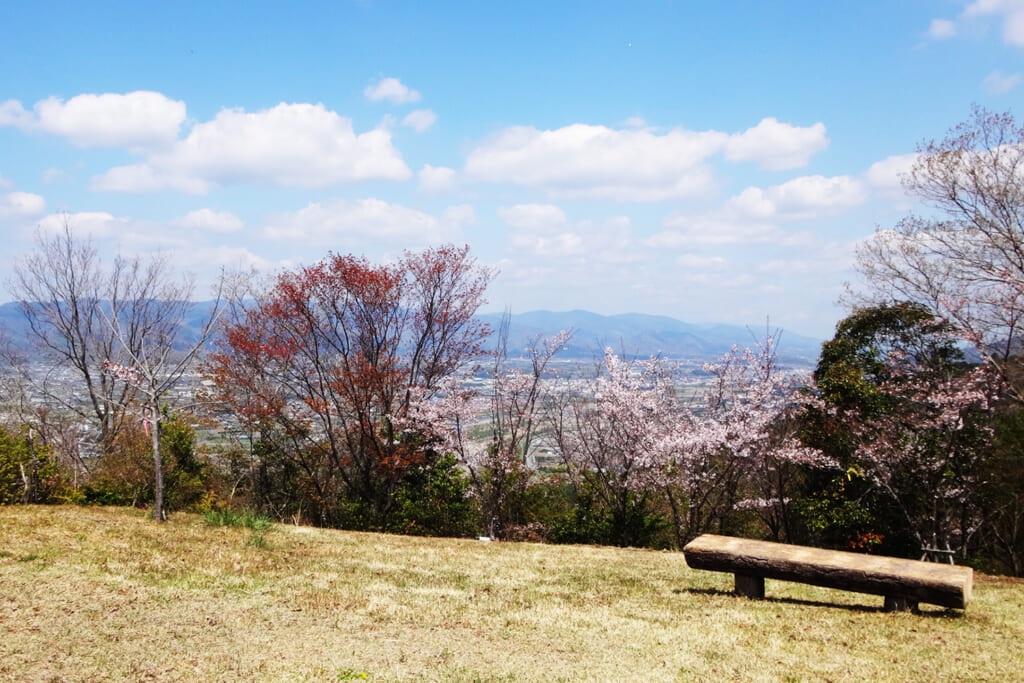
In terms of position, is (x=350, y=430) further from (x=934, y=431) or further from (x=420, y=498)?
(x=934, y=431)

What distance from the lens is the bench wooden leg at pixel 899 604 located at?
24.2ft

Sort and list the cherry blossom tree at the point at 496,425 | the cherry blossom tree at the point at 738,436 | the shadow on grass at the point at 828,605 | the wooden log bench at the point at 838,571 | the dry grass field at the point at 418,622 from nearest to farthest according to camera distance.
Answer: the dry grass field at the point at 418,622 → the wooden log bench at the point at 838,571 → the shadow on grass at the point at 828,605 → the cherry blossom tree at the point at 738,436 → the cherry blossom tree at the point at 496,425

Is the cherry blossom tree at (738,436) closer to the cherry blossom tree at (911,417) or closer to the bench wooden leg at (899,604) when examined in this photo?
the cherry blossom tree at (911,417)

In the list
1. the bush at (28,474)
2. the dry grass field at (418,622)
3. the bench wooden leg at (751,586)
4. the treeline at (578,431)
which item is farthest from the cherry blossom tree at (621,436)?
the bush at (28,474)

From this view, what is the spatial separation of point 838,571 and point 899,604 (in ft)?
3.44

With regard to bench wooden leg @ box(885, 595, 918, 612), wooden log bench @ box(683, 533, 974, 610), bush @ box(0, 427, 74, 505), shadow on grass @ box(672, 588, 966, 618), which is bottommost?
bush @ box(0, 427, 74, 505)

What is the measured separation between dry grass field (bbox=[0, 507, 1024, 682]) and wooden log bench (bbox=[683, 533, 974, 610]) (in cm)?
27

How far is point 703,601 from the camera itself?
307 inches

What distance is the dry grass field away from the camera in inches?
199

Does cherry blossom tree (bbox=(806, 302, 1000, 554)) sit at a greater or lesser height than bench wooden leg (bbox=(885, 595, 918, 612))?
greater

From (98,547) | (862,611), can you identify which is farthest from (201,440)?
(862,611)

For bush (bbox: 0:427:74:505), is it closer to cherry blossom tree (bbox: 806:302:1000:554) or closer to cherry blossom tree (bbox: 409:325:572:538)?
cherry blossom tree (bbox: 409:325:572:538)

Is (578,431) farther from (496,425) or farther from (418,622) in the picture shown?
(418,622)

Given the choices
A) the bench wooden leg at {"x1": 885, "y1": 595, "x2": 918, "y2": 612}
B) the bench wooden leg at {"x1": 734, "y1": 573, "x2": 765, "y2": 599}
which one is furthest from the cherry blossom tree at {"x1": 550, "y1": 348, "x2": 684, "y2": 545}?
the bench wooden leg at {"x1": 885, "y1": 595, "x2": 918, "y2": 612}
